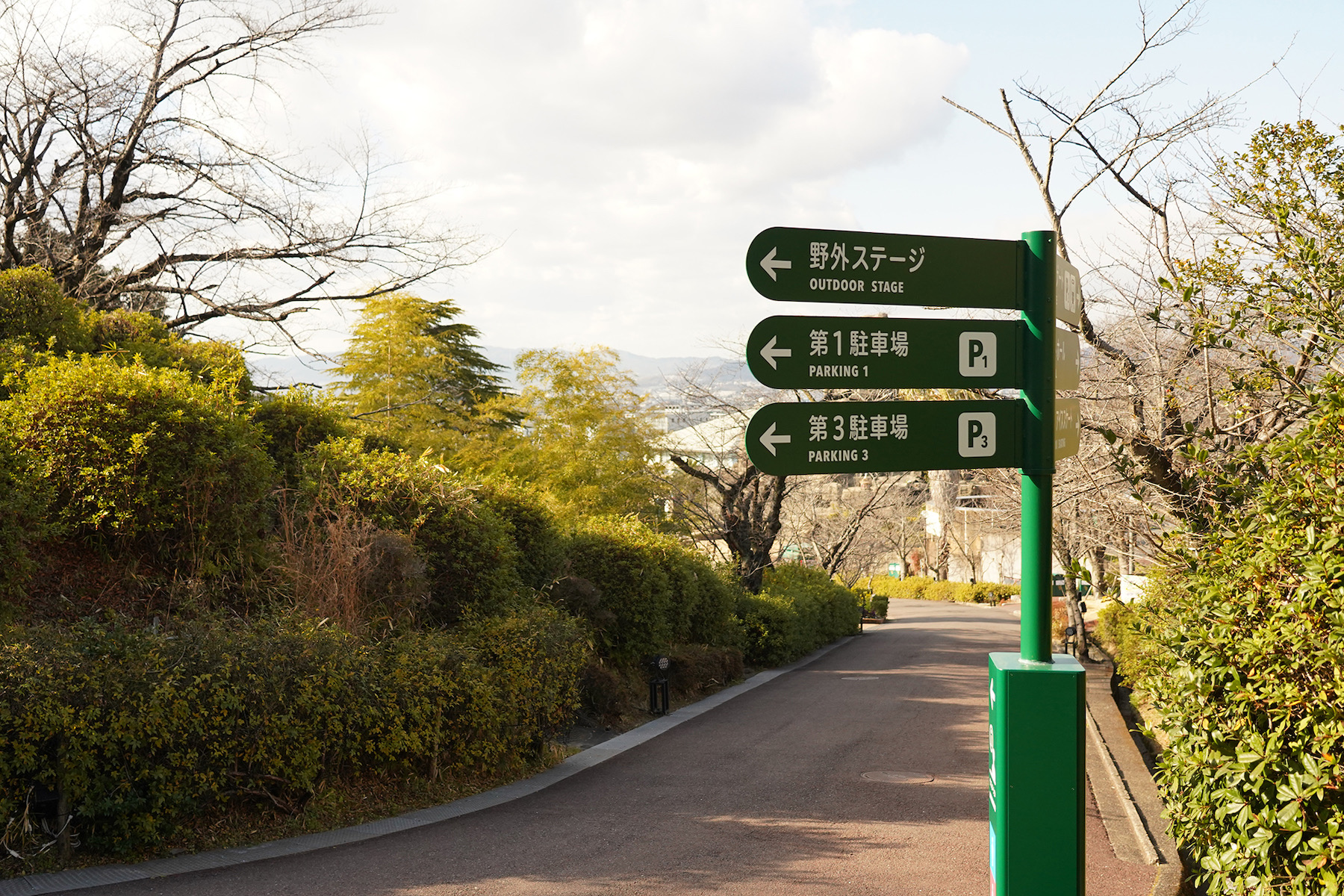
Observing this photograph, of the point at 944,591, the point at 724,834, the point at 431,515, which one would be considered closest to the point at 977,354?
the point at 724,834

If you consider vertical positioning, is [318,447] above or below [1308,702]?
above

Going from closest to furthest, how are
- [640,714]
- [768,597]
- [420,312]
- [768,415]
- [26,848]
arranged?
[768,415], [26,848], [640,714], [768,597], [420,312]

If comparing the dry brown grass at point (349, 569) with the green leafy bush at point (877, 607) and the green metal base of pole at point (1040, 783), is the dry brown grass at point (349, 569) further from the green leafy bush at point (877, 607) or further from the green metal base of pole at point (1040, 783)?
the green leafy bush at point (877, 607)

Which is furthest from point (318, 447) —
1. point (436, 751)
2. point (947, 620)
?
point (947, 620)

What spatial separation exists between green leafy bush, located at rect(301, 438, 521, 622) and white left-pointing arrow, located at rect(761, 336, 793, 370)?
8058 mm

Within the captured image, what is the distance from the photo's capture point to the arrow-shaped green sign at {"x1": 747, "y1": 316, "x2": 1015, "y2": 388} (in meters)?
3.18

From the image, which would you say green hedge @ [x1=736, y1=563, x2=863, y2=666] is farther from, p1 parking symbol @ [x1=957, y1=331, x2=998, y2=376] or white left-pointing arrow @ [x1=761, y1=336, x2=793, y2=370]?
white left-pointing arrow @ [x1=761, y1=336, x2=793, y2=370]

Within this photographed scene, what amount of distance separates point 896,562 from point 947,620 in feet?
123

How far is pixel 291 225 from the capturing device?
1553 cm

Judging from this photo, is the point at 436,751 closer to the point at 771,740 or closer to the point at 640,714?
the point at 771,740

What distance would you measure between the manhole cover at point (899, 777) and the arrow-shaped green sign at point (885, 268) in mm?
7017

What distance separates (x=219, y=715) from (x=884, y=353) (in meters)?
5.69

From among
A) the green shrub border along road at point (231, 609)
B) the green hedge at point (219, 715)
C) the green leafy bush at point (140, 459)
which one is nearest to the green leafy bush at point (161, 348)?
the green shrub border along road at point (231, 609)

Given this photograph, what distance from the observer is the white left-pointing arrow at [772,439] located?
10.0ft
